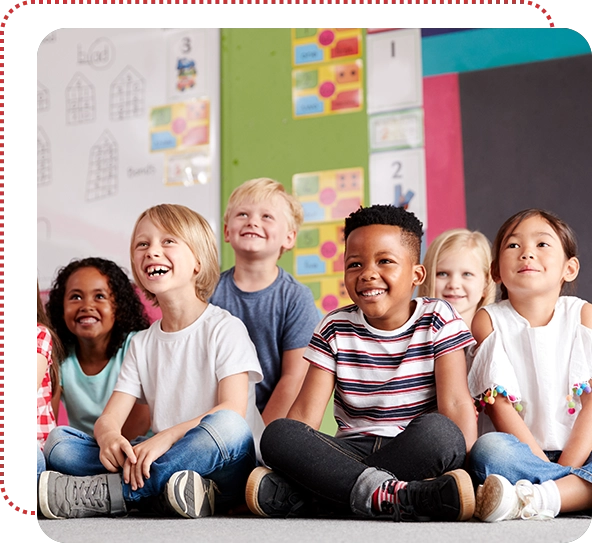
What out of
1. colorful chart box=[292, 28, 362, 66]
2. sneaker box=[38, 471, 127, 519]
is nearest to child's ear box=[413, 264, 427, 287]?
sneaker box=[38, 471, 127, 519]

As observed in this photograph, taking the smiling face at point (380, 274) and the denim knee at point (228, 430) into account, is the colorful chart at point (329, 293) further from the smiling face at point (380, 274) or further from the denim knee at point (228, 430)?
the denim knee at point (228, 430)

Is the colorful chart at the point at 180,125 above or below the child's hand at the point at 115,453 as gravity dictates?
above

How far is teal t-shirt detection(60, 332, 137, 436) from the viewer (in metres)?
1.63

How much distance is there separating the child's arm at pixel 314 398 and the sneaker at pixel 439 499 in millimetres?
248

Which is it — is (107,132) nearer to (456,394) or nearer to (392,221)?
(392,221)

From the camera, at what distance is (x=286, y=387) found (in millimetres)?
1511

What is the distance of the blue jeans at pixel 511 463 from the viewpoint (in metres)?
1.04

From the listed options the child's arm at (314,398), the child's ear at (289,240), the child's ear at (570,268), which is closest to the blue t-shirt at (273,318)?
the child's ear at (289,240)

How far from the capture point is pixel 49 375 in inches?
60.4

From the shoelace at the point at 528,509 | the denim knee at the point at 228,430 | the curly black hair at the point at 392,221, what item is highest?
the curly black hair at the point at 392,221

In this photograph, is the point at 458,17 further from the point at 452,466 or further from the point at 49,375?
the point at 49,375

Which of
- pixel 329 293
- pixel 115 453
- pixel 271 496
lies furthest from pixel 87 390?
pixel 329 293

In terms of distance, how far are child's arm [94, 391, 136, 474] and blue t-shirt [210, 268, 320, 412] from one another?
36cm

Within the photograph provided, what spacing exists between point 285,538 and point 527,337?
2.02ft
